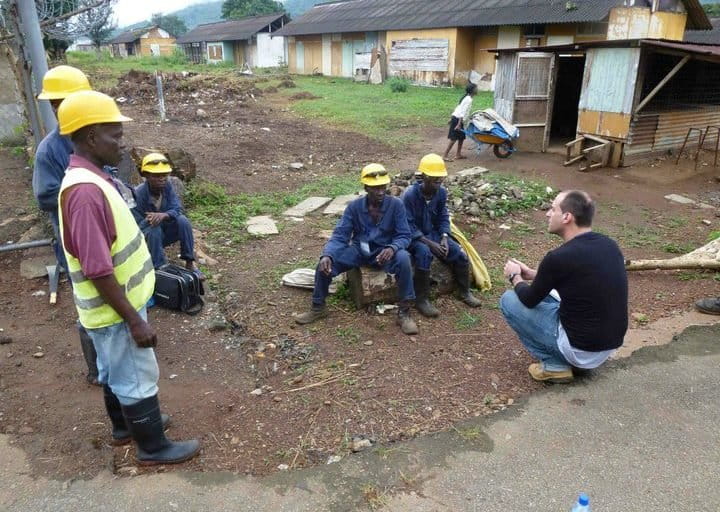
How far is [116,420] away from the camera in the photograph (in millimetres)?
2840

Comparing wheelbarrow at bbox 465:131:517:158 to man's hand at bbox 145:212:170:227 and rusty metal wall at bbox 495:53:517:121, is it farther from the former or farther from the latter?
man's hand at bbox 145:212:170:227

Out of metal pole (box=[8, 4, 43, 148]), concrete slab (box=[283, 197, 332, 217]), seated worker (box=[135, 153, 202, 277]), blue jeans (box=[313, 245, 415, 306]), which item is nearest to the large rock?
blue jeans (box=[313, 245, 415, 306])

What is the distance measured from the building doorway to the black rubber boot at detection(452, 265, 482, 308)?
31.1 feet

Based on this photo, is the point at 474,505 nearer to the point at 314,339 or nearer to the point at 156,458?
the point at 156,458

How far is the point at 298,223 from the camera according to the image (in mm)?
6938

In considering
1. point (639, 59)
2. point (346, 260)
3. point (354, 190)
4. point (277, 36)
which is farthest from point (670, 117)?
point (277, 36)

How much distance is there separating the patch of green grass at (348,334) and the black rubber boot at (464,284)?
1.15 metres

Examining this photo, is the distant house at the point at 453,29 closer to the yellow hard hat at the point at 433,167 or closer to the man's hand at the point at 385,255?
the yellow hard hat at the point at 433,167

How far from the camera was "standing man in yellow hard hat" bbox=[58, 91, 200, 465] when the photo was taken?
216 centimetres

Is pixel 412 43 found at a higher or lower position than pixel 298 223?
higher

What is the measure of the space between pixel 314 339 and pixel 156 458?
1.66m

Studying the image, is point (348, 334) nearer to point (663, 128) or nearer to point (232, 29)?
point (663, 128)

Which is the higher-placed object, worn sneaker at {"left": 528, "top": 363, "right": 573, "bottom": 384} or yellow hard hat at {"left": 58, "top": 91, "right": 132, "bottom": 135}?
yellow hard hat at {"left": 58, "top": 91, "right": 132, "bottom": 135}

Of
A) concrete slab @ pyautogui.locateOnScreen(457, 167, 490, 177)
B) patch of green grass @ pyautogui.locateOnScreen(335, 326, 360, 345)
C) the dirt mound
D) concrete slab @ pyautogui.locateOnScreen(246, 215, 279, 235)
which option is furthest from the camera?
the dirt mound
